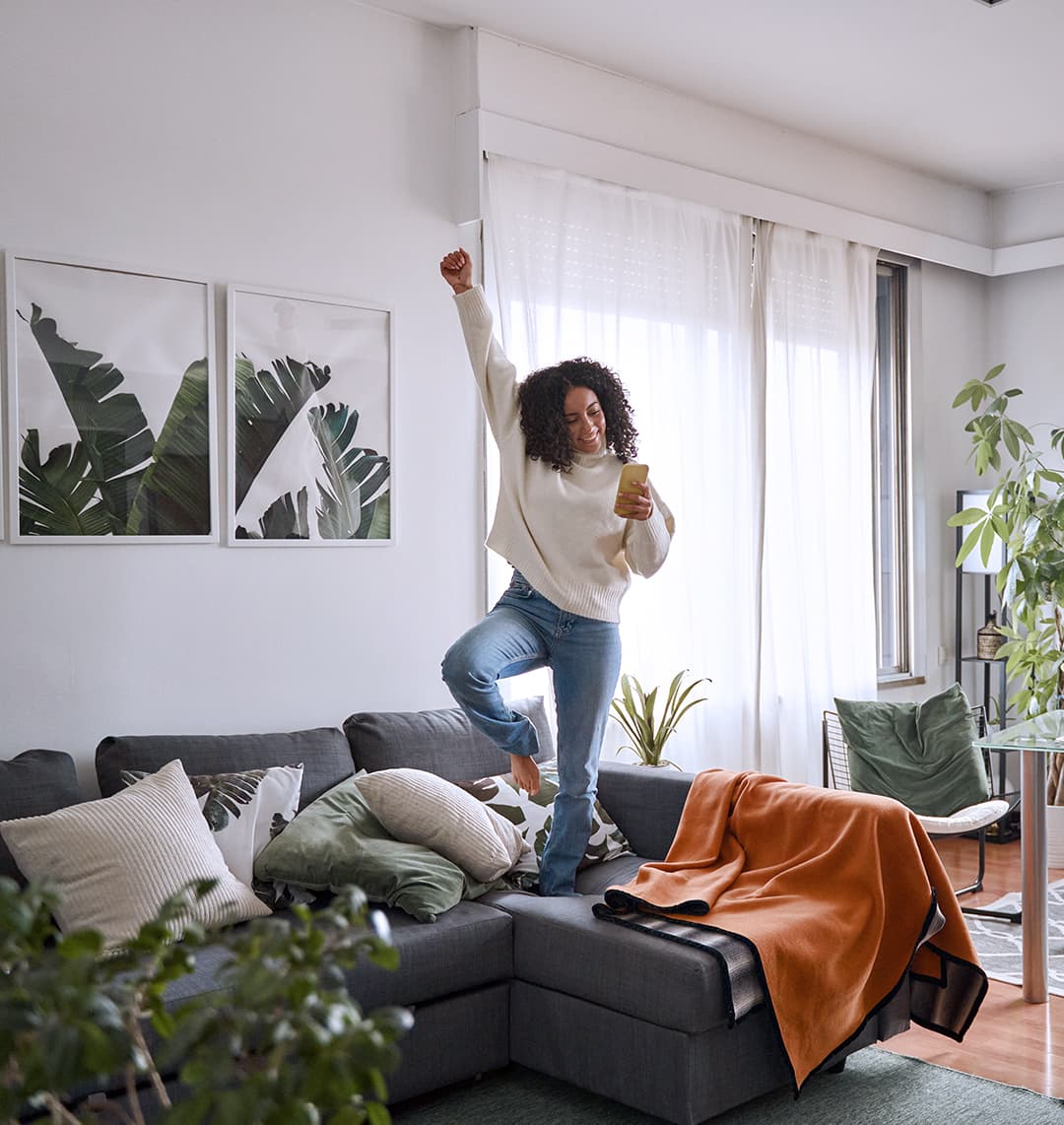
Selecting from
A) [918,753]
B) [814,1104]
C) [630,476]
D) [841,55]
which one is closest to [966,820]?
[918,753]

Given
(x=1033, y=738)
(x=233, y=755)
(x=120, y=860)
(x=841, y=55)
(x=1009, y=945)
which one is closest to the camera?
(x=120, y=860)

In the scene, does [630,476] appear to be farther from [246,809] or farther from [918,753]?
[918,753]

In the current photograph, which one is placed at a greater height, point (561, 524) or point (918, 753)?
point (561, 524)

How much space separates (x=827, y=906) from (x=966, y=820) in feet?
4.88

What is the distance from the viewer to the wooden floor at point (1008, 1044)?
9.66 ft

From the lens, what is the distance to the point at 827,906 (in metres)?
2.82

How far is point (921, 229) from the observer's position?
18.5ft

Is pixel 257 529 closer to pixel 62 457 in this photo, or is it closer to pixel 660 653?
pixel 62 457

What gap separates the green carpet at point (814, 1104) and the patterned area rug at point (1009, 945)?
2.79 feet

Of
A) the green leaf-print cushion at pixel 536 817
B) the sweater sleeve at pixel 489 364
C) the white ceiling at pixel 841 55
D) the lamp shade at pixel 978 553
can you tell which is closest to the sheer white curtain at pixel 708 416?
the white ceiling at pixel 841 55

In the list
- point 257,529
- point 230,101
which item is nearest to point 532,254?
point 230,101

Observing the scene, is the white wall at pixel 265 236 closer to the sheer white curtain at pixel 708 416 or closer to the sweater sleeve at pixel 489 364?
the sheer white curtain at pixel 708 416

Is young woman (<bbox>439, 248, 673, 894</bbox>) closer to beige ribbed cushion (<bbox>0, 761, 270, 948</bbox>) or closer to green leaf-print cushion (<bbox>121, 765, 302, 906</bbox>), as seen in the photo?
green leaf-print cushion (<bbox>121, 765, 302, 906</bbox>)

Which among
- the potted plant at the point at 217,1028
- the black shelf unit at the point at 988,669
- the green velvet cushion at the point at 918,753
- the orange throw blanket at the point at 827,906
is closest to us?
the potted plant at the point at 217,1028
